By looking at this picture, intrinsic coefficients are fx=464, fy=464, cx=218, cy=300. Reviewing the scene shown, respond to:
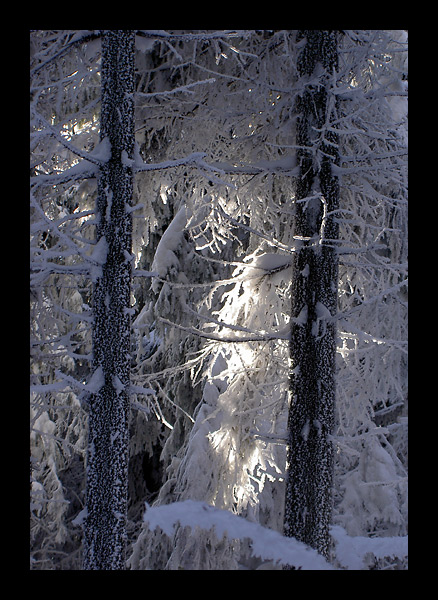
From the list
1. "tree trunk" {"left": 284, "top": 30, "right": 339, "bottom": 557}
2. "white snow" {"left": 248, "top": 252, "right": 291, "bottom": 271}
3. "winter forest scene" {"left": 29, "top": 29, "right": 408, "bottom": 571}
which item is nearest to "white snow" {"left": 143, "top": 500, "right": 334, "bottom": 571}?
"winter forest scene" {"left": 29, "top": 29, "right": 408, "bottom": 571}

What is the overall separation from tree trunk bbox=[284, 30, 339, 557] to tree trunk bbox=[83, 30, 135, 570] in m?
1.74

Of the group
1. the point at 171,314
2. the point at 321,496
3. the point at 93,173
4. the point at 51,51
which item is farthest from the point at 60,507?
the point at 51,51

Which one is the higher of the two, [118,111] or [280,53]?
[280,53]

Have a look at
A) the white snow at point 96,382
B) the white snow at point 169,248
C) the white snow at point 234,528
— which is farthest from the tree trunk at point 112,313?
the white snow at point 169,248

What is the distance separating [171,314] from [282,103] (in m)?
4.49

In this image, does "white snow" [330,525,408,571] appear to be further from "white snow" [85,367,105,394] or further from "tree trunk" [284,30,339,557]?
"white snow" [85,367,105,394]

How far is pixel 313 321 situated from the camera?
15.9 ft

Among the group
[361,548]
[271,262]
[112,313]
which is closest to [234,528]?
[361,548]

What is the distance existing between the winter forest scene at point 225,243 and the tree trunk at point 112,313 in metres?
0.02

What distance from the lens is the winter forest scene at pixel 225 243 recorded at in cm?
421

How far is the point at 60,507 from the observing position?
32.4ft

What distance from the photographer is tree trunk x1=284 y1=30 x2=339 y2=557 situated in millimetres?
4660
